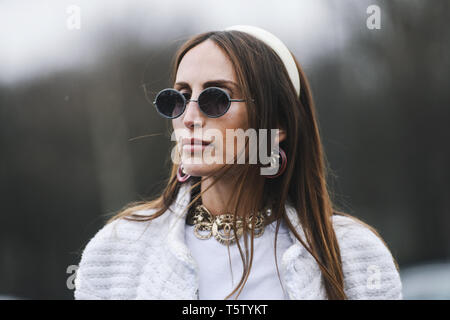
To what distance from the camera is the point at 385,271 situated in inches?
54.2

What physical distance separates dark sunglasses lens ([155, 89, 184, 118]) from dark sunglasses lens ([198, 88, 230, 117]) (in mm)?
88

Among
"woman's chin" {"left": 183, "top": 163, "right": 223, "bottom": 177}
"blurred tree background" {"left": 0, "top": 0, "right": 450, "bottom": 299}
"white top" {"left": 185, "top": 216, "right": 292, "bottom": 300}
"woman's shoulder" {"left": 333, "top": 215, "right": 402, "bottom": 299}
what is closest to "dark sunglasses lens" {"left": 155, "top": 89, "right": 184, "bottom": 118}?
"woman's chin" {"left": 183, "top": 163, "right": 223, "bottom": 177}

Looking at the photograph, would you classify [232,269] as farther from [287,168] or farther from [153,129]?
[153,129]

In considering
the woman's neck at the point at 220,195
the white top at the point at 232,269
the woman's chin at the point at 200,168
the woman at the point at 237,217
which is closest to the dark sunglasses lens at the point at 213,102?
the woman at the point at 237,217

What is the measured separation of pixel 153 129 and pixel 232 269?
2.08 m

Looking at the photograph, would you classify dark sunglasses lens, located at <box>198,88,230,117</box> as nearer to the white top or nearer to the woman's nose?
the woman's nose

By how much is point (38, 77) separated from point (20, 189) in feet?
3.19

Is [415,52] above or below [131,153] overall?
above

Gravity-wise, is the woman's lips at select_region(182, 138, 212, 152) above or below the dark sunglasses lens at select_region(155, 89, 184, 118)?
below

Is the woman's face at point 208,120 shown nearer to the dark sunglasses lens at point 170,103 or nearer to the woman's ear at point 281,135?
the dark sunglasses lens at point 170,103

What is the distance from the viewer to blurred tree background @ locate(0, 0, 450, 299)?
3.00 m
